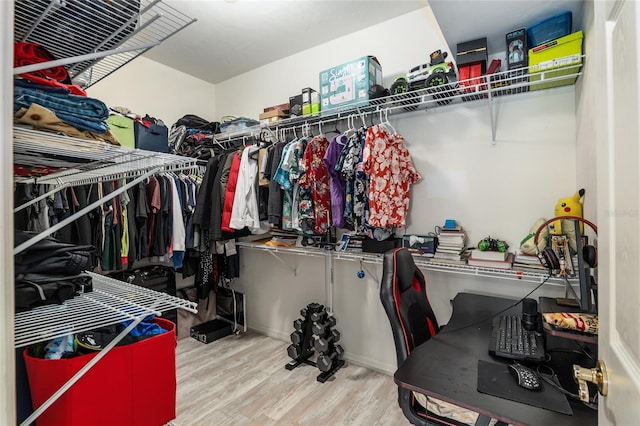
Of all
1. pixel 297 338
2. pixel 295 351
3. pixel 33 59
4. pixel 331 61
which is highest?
pixel 331 61

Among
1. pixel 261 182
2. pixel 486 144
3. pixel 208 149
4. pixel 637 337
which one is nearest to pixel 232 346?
pixel 261 182

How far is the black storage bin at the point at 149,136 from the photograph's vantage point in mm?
2215

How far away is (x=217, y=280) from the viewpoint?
10.7 feet

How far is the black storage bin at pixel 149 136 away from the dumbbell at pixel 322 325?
1755 millimetres

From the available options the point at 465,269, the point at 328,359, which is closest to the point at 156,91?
the point at 328,359

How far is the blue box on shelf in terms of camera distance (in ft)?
5.14

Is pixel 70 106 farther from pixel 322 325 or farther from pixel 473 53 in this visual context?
pixel 322 325

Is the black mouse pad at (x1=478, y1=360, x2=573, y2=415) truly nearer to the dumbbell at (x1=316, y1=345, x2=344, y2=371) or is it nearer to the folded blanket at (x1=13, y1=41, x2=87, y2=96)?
the folded blanket at (x1=13, y1=41, x2=87, y2=96)

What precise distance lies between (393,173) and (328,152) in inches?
18.4

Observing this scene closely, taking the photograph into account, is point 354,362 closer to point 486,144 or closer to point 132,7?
point 486,144

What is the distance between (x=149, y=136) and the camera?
2.27 metres

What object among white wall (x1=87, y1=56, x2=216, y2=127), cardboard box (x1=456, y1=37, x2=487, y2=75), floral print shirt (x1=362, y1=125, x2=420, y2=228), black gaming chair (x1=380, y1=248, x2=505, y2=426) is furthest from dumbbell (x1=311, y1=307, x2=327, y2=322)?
white wall (x1=87, y1=56, x2=216, y2=127)

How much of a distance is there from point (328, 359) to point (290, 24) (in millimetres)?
2602

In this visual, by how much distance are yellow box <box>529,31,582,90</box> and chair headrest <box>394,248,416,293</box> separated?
3.72 ft
